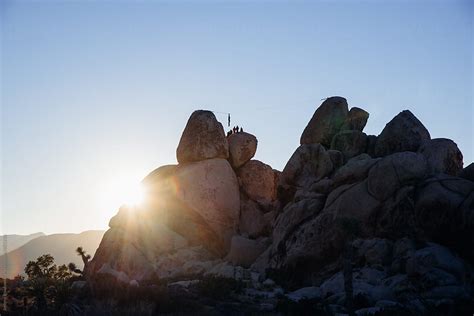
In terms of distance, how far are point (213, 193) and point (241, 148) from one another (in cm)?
780

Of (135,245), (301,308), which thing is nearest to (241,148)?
(135,245)

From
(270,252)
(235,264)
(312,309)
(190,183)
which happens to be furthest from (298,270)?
(190,183)

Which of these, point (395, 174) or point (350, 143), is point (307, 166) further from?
point (395, 174)

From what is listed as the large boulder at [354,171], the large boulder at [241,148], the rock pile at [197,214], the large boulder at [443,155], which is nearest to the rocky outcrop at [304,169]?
the large boulder at [354,171]

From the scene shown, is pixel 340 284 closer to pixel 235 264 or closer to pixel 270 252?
pixel 270 252

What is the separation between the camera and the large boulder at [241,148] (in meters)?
62.0

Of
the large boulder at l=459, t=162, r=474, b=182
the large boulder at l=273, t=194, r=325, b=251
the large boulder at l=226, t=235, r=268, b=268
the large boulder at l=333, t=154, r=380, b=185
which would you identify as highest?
the large boulder at l=333, t=154, r=380, b=185

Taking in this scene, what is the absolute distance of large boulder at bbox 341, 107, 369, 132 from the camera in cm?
5803

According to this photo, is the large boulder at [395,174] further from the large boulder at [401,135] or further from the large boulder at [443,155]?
the large boulder at [401,135]

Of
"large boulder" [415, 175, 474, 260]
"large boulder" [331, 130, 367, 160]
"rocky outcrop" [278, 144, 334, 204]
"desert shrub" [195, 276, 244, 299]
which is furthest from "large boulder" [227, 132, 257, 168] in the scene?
"large boulder" [415, 175, 474, 260]

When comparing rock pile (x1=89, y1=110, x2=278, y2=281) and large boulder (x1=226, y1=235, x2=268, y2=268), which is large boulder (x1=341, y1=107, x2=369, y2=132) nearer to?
rock pile (x1=89, y1=110, x2=278, y2=281)

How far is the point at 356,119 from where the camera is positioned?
5859cm

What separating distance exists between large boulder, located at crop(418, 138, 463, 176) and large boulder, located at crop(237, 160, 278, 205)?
19.3 m

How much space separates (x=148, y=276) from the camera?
49.0 metres
